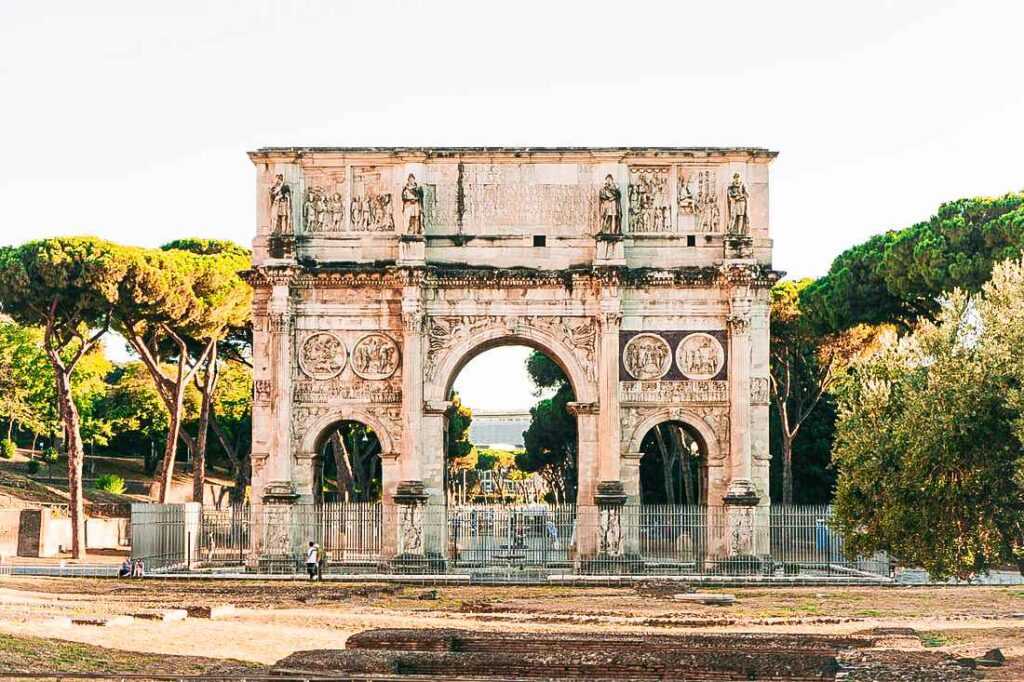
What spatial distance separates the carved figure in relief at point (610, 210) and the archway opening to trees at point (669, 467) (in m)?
12.2

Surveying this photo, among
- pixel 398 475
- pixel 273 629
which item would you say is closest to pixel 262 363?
pixel 398 475

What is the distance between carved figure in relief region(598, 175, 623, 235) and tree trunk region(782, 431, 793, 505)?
538 inches

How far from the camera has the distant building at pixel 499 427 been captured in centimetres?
15662

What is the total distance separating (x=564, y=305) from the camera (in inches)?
1280

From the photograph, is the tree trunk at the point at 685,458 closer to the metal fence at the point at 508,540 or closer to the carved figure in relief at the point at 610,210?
the metal fence at the point at 508,540

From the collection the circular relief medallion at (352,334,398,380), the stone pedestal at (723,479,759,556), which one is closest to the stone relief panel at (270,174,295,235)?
the circular relief medallion at (352,334,398,380)

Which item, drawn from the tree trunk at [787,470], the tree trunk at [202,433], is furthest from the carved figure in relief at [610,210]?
the tree trunk at [202,433]

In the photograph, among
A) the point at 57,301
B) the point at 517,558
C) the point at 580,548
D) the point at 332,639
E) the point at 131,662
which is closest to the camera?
the point at 131,662

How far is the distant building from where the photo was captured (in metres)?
157

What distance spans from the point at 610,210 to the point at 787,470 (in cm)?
1452

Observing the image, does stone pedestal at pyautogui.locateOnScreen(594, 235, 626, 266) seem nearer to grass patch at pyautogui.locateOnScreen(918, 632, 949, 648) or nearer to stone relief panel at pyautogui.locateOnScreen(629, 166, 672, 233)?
stone relief panel at pyautogui.locateOnScreen(629, 166, 672, 233)

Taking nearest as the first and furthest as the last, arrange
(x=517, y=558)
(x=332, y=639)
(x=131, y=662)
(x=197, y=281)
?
1. (x=131, y=662)
2. (x=332, y=639)
3. (x=517, y=558)
4. (x=197, y=281)

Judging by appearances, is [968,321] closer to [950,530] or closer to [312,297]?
[950,530]

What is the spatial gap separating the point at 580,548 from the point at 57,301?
1637 centimetres
